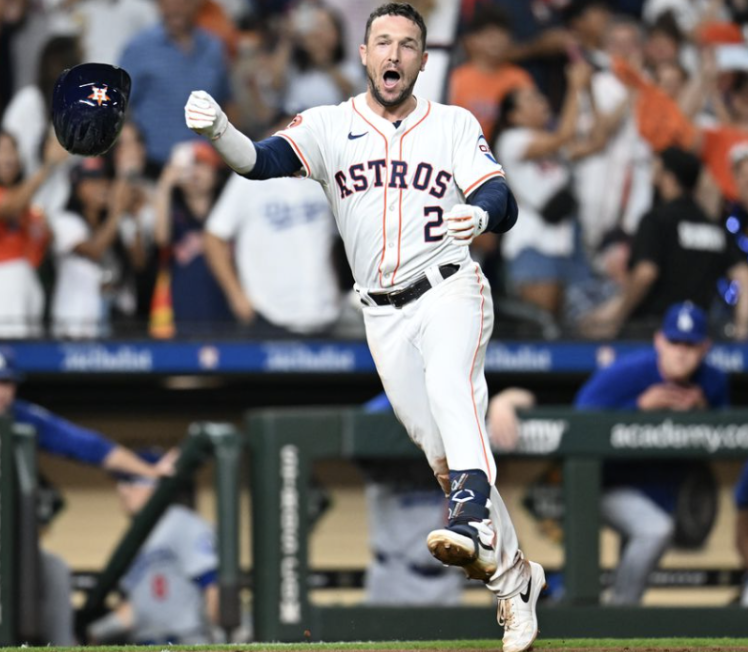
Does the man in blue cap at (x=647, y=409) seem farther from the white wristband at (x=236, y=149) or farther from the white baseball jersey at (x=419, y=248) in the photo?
the white wristband at (x=236, y=149)

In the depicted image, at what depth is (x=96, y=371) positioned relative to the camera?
8.01 m

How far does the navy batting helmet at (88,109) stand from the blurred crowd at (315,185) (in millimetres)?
3498

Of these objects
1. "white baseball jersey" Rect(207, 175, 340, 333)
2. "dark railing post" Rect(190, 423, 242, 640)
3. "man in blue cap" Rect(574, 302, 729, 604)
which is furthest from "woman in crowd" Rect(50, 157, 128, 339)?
"man in blue cap" Rect(574, 302, 729, 604)

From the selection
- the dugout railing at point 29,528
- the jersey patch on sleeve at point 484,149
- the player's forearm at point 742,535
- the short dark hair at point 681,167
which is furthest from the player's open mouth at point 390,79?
the short dark hair at point 681,167

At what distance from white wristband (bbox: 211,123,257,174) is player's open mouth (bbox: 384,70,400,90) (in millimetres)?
432

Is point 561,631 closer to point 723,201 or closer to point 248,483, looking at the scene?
point 248,483

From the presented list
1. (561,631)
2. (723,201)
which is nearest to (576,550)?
(561,631)

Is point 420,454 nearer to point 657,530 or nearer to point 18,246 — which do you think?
point 657,530

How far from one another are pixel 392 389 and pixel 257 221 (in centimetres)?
386

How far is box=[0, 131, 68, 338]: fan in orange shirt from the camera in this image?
308 inches

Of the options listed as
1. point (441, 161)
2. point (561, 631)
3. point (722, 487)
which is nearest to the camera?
point (441, 161)

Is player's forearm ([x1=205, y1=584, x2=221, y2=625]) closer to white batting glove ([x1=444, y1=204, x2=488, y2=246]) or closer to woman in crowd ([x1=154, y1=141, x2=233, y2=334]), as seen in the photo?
woman in crowd ([x1=154, y1=141, x2=233, y2=334])

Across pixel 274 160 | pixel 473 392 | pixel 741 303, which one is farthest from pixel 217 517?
pixel 741 303

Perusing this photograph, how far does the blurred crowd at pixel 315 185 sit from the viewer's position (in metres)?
8.02
